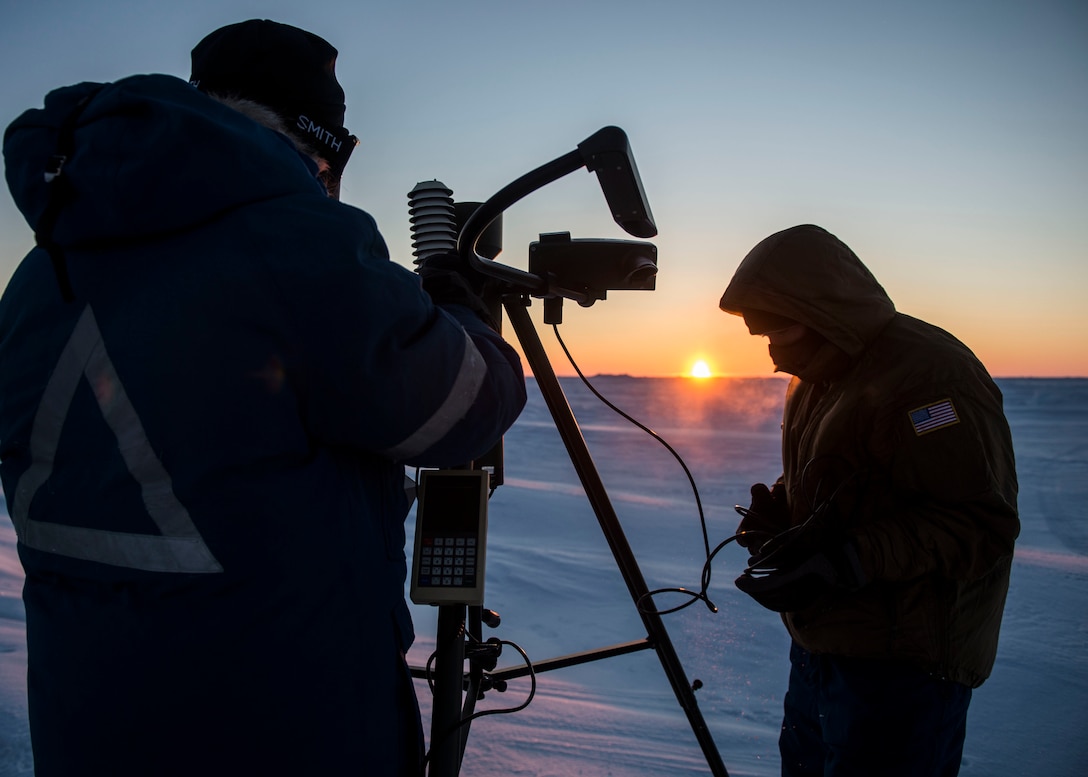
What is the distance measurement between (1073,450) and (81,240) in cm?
1290

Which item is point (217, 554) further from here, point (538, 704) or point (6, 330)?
point (538, 704)

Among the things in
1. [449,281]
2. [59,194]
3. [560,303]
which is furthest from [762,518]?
[59,194]

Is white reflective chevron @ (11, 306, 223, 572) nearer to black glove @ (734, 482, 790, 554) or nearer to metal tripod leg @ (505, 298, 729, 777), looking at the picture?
metal tripod leg @ (505, 298, 729, 777)

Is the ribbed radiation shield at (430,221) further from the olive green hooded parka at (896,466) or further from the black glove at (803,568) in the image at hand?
the black glove at (803,568)

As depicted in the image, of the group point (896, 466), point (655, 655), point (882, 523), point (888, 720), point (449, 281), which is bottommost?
point (655, 655)

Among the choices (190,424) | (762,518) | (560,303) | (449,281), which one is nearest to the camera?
(190,424)

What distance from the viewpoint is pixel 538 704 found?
279cm

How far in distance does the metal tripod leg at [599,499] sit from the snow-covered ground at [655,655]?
813 millimetres

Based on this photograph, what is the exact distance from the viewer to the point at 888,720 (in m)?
1.55

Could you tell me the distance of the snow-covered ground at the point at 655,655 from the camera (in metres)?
2.44

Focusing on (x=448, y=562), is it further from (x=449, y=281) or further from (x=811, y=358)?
(x=811, y=358)

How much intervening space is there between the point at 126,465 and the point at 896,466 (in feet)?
5.23

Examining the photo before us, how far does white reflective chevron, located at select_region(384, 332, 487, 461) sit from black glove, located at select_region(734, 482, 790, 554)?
103cm

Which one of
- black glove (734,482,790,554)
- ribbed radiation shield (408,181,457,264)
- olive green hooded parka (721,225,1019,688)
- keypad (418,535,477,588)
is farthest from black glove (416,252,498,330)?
black glove (734,482,790,554)
